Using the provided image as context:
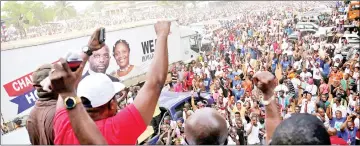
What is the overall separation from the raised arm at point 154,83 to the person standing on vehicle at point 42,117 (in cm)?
46

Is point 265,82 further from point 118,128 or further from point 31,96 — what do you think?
point 31,96

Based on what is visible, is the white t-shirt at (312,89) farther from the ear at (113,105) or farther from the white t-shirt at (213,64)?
Answer: the ear at (113,105)

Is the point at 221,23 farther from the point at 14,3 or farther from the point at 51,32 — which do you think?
the point at 14,3

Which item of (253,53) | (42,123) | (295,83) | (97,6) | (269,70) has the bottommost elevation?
(295,83)

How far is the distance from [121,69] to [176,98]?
641mm

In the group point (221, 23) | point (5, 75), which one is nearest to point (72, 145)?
point (221, 23)

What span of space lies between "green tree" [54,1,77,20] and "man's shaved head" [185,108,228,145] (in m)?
3.07

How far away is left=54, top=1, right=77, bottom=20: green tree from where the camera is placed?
3859 millimetres

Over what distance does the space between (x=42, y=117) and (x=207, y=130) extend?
2.31 ft

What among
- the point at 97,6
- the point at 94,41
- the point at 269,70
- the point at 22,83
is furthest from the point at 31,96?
the point at 94,41

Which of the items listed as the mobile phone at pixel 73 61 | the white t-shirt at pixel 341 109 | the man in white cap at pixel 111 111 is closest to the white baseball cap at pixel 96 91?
the man in white cap at pixel 111 111

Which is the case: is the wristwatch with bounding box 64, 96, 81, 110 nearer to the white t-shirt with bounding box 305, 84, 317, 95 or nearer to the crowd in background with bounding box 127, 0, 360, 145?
the crowd in background with bounding box 127, 0, 360, 145

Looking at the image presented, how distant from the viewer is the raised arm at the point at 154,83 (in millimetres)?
1101

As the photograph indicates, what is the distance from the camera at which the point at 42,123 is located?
57.9 inches
